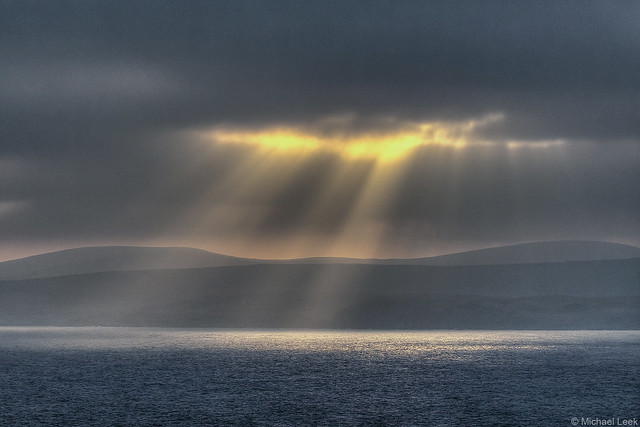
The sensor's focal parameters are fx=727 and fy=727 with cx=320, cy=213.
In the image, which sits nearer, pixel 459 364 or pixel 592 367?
pixel 592 367

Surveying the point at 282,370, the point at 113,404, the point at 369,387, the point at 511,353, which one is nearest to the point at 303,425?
the point at 113,404

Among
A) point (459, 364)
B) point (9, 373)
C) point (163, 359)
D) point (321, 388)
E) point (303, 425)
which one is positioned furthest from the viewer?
point (163, 359)

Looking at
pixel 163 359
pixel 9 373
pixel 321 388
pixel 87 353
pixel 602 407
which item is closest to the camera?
pixel 602 407

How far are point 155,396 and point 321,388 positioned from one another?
23042 millimetres

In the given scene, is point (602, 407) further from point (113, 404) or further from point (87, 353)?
point (87, 353)

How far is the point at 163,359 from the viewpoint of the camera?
6358 inches

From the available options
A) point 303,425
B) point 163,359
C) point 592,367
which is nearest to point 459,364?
point 592,367

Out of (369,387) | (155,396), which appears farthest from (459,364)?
(155,396)

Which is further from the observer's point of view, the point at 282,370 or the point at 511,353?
the point at 511,353

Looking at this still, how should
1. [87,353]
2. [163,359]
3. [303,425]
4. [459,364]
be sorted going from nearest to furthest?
[303,425] < [459,364] < [163,359] < [87,353]

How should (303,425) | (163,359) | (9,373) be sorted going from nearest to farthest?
1. (303,425)
2. (9,373)
3. (163,359)

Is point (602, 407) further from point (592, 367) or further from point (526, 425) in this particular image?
point (592, 367)

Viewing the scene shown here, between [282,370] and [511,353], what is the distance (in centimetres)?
7710

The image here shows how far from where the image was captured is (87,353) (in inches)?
7200
